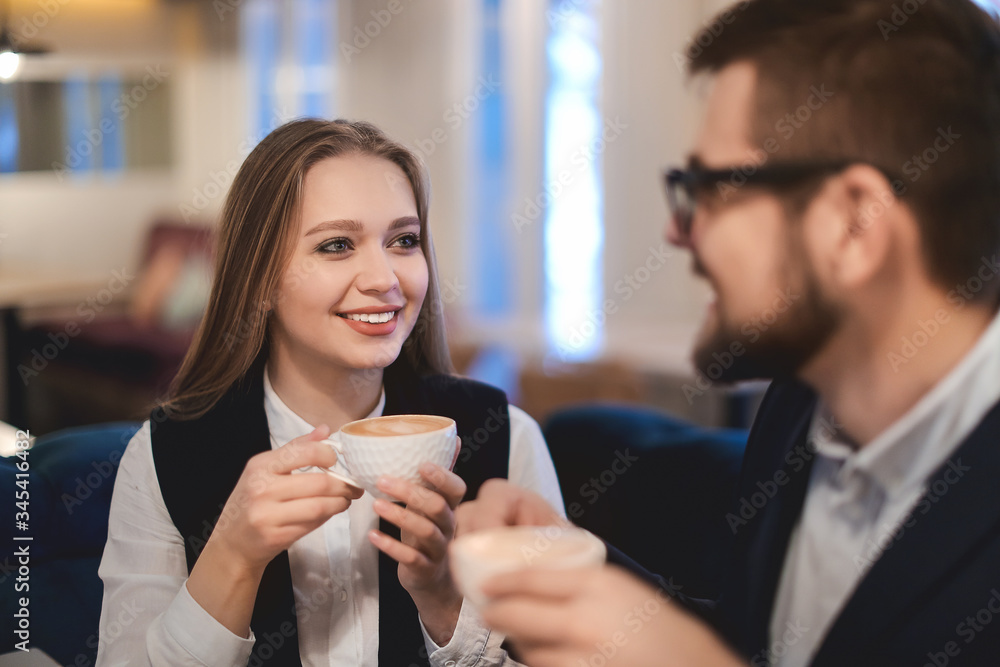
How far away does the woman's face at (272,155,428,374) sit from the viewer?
2.94ft

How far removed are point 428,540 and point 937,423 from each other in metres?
0.46

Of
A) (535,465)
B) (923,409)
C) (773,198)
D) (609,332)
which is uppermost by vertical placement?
(773,198)

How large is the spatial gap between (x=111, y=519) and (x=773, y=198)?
80 cm

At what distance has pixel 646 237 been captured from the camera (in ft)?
11.9

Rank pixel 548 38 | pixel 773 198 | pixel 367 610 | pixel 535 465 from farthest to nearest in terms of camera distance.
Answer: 1. pixel 548 38
2. pixel 535 465
3. pixel 367 610
4. pixel 773 198

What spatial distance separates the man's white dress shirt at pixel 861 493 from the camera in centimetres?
69

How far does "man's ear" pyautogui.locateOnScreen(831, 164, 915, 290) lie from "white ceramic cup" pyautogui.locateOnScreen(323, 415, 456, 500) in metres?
0.38

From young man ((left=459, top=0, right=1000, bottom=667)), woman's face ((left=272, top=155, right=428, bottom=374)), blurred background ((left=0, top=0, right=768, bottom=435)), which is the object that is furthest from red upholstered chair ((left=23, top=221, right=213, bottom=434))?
young man ((left=459, top=0, right=1000, bottom=667))

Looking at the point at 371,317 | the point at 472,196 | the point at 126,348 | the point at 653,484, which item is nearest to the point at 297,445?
the point at 371,317

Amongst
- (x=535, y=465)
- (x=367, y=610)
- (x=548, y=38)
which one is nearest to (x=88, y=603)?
(x=367, y=610)

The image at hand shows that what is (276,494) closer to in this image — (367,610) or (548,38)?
(367,610)

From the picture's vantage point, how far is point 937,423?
71 cm

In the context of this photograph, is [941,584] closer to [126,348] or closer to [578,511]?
[578,511]

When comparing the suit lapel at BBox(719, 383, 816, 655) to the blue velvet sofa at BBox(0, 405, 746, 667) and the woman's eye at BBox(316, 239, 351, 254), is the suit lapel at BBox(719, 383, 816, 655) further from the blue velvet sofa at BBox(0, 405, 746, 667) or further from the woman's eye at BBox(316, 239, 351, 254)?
the woman's eye at BBox(316, 239, 351, 254)
